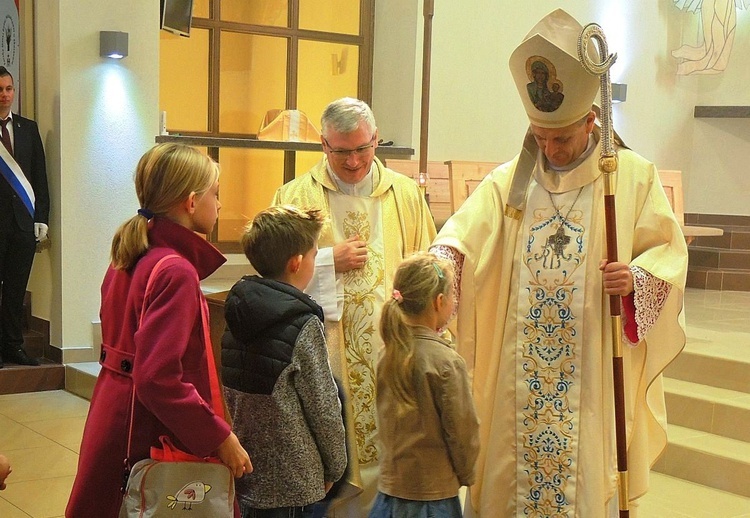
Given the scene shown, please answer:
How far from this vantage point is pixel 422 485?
8.46 ft

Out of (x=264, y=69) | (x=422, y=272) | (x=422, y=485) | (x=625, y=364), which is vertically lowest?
(x=422, y=485)

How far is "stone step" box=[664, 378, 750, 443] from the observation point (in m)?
4.92

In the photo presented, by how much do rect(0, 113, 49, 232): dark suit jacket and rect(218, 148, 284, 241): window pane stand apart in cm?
188

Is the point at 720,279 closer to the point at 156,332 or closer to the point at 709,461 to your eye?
the point at 709,461

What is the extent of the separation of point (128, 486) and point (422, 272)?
0.90 metres

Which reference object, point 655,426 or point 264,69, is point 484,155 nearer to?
point 264,69

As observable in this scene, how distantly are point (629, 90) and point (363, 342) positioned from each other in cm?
684

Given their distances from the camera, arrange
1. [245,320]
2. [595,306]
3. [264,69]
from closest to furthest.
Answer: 1. [245,320]
2. [595,306]
3. [264,69]

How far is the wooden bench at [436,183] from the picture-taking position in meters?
6.90

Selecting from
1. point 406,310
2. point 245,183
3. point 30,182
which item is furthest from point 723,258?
point 406,310

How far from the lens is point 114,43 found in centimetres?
628

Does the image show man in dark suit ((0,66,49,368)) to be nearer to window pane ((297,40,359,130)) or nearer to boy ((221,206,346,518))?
window pane ((297,40,359,130))

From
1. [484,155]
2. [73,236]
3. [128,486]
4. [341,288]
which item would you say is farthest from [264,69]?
[128,486]

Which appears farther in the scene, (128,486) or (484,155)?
(484,155)
